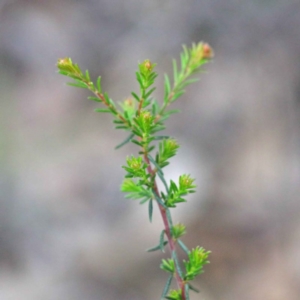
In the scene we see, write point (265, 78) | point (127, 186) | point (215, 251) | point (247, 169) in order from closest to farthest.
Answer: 1. point (127, 186)
2. point (215, 251)
3. point (247, 169)
4. point (265, 78)

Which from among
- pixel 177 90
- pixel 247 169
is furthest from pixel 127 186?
pixel 247 169

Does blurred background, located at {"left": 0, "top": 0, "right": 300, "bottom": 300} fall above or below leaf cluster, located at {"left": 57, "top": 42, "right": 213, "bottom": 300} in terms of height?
above

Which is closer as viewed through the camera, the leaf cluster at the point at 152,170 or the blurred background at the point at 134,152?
the leaf cluster at the point at 152,170

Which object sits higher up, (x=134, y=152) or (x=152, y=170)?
(x=134, y=152)

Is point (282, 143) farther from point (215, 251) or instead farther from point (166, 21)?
point (166, 21)

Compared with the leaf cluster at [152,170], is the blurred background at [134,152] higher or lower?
higher

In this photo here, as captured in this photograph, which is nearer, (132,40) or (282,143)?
(282,143)

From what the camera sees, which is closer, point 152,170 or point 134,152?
point 152,170

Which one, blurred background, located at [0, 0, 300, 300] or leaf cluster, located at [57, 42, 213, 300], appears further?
blurred background, located at [0, 0, 300, 300]
